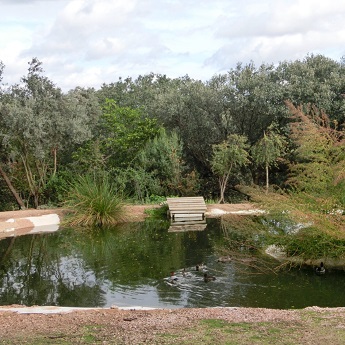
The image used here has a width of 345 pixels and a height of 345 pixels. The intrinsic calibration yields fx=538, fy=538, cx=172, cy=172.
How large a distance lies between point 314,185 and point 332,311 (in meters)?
4.17

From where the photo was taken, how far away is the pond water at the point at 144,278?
9.02 meters

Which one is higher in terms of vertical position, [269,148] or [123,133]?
[123,133]

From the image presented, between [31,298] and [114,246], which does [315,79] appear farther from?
[31,298]

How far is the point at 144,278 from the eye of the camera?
10508 mm

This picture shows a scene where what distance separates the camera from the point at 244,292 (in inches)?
365

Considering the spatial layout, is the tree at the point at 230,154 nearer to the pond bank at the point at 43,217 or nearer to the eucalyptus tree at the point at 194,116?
the eucalyptus tree at the point at 194,116

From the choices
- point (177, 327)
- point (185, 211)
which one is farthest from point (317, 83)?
point (177, 327)

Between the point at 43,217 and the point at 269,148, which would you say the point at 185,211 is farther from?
the point at 43,217

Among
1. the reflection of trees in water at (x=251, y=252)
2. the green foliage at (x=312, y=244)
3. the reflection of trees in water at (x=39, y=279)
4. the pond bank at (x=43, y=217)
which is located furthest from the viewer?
the pond bank at (x=43, y=217)

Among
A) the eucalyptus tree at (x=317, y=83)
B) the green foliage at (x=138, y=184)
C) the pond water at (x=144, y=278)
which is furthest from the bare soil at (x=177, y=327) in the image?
the eucalyptus tree at (x=317, y=83)

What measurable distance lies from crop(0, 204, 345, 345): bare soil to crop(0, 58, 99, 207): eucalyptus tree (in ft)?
37.1

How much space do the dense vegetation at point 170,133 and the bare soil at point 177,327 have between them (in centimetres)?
1125

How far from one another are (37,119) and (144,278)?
912 cm

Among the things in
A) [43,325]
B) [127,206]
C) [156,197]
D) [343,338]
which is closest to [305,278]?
[343,338]
